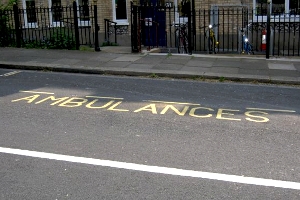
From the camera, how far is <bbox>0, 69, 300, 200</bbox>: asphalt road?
14.2ft

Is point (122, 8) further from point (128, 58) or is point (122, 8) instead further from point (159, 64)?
point (159, 64)

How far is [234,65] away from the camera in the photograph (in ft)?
39.4

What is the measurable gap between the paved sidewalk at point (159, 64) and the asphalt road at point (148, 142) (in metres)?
1.57

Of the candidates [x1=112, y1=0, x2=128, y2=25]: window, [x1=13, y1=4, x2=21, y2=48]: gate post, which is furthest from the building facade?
[x1=13, y1=4, x2=21, y2=48]: gate post

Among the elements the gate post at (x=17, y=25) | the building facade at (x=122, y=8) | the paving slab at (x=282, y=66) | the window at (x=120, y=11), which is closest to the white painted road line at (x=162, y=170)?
the paving slab at (x=282, y=66)

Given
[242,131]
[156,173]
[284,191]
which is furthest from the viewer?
[242,131]

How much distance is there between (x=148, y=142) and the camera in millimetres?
5684

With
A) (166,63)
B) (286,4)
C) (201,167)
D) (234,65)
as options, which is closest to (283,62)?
(234,65)

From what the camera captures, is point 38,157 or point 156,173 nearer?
point 156,173

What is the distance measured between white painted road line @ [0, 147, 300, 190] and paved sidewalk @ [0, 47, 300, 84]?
19.6 feet

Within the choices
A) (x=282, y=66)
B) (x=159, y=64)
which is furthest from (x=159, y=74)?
(x=282, y=66)

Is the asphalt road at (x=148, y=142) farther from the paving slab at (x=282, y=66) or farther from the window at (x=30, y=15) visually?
the window at (x=30, y=15)

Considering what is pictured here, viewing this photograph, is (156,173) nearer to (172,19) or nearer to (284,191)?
(284,191)

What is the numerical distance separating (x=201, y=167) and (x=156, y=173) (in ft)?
1.84
